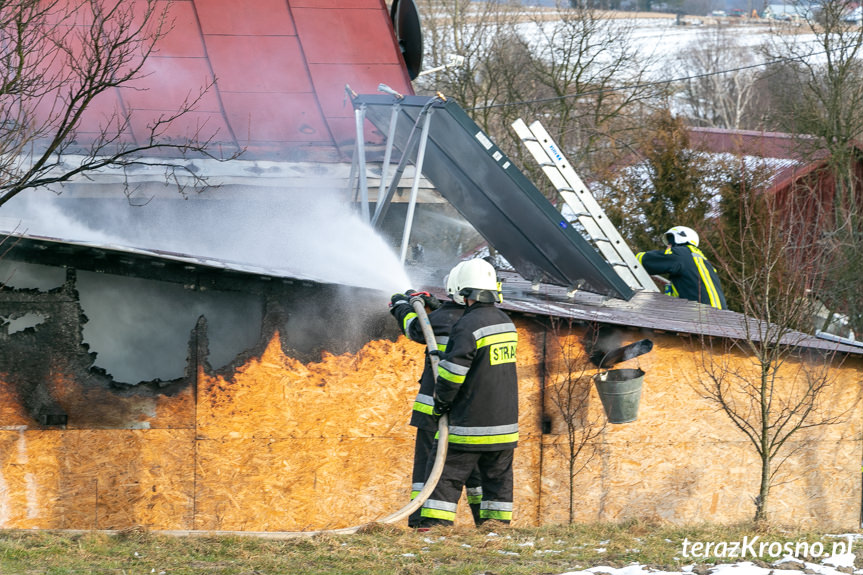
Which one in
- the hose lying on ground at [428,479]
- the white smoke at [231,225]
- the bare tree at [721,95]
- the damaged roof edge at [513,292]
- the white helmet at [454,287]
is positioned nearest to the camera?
the hose lying on ground at [428,479]

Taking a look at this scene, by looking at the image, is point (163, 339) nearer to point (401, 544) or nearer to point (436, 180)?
point (401, 544)

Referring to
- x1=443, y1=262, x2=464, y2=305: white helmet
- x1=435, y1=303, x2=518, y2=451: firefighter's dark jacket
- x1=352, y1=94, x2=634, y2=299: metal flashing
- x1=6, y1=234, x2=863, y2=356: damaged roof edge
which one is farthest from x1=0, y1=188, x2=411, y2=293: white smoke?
x1=435, y1=303, x2=518, y2=451: firefighter's dark jacket

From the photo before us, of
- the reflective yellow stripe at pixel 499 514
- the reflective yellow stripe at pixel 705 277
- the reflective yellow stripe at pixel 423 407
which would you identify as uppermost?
the reflective yellow stripe at pixel 705 277

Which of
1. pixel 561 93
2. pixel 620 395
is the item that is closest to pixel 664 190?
pixel 620 395

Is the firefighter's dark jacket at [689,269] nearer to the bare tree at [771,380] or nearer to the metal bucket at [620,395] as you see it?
the bare tree at [771,380]

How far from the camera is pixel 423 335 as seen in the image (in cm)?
588

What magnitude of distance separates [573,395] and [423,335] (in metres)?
1.76

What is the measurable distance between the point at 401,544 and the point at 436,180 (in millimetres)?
3867

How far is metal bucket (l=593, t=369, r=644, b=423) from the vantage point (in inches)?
270

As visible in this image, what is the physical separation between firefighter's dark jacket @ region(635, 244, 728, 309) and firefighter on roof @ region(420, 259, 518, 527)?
152 inches

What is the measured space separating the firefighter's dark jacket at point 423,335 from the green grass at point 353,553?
0.71m

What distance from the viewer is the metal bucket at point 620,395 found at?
6.85 m

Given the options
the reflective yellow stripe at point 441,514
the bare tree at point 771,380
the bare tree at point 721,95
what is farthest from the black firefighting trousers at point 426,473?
the bare tree at point 721,95

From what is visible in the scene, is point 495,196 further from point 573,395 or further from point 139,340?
point 139,340
